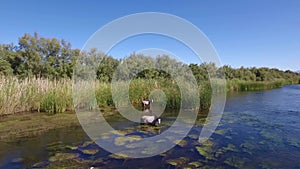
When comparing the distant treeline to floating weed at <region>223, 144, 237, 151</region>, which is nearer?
floating weed at <region>223, 144, 237, 151</region>

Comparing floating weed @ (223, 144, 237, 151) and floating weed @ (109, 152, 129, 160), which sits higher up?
floating weed @ (109, 152, 129, 160)

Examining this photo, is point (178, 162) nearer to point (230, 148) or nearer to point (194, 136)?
point (230, 148)

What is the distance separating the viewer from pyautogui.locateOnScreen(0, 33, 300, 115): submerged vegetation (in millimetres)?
9141

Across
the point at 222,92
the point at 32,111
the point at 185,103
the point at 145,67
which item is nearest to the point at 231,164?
the point at 185,103

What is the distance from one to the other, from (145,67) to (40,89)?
11.8 metres

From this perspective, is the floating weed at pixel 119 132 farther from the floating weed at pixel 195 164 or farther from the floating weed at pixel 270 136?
the floating weed at pixel 270 136

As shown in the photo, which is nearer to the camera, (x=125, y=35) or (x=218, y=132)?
(x=218, y=132)

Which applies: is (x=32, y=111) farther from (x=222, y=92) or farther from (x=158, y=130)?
(x=222, y=92)

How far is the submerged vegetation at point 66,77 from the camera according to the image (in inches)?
360

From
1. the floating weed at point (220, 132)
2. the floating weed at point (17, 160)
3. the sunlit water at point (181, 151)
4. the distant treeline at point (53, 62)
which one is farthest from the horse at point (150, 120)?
the distant treeline at point (53, 62)

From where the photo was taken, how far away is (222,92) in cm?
1841

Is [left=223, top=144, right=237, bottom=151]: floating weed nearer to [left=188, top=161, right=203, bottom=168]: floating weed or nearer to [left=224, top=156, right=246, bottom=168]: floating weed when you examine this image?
[left=224, top=156, right=246, bottom=168]: floating weed

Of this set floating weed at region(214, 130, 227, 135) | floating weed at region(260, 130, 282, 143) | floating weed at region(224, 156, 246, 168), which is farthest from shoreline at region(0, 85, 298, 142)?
floating weed at region(260, 130, 282, 143)

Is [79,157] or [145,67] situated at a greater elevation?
[145,67]
